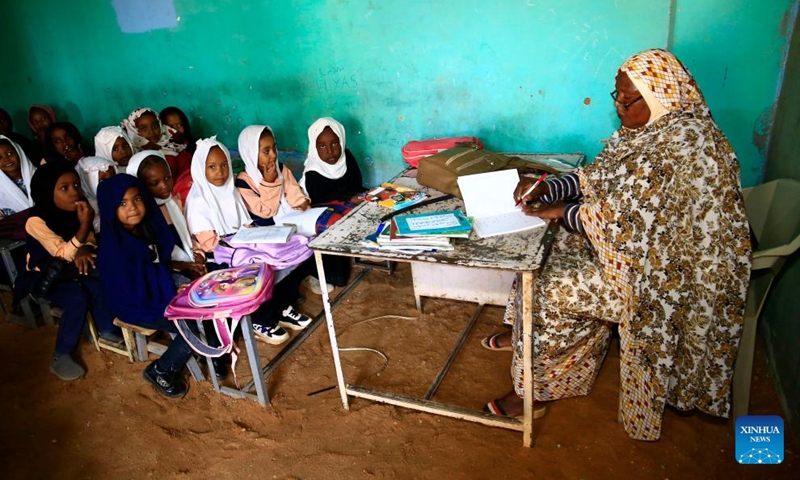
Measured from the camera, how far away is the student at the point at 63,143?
389cm

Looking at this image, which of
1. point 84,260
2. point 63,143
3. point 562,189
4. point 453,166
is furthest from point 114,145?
point 562,189

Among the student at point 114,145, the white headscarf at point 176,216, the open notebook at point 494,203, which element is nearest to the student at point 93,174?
the white headscarf at point 176,216

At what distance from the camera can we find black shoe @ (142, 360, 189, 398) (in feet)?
8.29

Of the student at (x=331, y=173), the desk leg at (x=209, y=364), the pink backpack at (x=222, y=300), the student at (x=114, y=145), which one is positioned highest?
the student at (x=114, y=145)

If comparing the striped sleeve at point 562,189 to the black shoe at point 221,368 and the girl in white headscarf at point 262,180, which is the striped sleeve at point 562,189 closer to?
the girl in white headscarf at point 262,180

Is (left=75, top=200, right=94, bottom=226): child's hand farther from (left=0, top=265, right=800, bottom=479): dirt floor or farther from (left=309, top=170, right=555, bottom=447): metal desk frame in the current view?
(left=309, top=170, right=555, bottom=447): metal desk frame

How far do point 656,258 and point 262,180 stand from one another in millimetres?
2210

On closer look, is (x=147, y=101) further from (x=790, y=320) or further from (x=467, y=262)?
(x=790, y=320)

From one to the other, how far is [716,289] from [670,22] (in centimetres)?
157

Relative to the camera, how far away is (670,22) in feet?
8.62

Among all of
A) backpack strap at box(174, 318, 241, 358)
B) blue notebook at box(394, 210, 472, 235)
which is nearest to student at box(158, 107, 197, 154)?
backpack strap at box(174, 318, 241, 358)

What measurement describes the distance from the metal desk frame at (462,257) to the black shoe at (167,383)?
852 mm

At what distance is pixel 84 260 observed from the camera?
2.71 metres

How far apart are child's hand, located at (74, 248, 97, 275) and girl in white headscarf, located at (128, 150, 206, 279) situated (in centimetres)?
42
